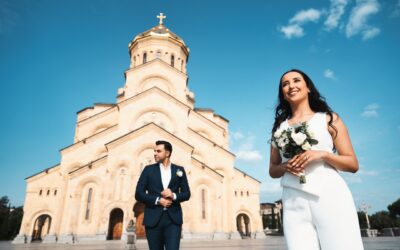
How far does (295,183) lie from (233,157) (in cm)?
2220

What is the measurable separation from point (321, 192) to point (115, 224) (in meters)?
19.2

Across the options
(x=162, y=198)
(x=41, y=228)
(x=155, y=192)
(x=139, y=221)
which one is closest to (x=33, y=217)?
(x=41, y=228)

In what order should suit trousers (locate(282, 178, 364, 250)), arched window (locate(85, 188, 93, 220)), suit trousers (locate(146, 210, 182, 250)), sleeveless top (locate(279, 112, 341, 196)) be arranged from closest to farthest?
1. suit trousers (locate(282, 178, 364, 250))
2. sleeveless top (locate(279, 112, 341, 196))
3. suit trousers (locate(146, 210, 182, 250))
4. arched window (locate(85, 188, 93, 220))

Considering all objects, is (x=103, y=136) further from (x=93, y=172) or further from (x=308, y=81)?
(x=308, y=81)

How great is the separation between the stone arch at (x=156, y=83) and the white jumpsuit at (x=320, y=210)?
25.6 metres

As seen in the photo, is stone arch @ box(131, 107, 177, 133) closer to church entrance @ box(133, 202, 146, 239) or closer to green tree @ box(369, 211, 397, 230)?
church entrance @ box(133, 202, 146, 239)

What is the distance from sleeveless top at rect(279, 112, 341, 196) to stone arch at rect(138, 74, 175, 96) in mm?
25413

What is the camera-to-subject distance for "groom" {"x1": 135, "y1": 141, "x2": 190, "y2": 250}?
328 cm

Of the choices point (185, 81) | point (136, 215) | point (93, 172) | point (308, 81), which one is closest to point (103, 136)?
point (93, 172)

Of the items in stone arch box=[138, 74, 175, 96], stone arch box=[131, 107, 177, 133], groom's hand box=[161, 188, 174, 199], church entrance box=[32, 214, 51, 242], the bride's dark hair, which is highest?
stone arch box=[138, 74, 175, 96]

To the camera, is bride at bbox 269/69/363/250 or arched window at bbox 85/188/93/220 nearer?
bride at bbox 269/69/363/250

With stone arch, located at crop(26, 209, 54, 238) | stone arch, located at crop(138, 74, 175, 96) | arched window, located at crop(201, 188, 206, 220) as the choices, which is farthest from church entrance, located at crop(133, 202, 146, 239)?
stone arch, located at crop(138, 74, 175, 96)

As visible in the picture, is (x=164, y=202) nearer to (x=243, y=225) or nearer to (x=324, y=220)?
(x=324, y=220)

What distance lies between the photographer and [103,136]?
22422mm
